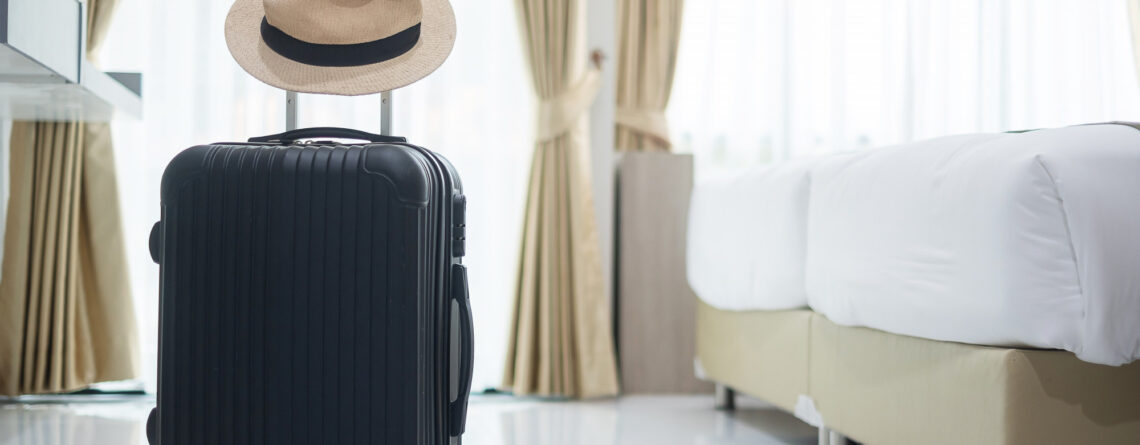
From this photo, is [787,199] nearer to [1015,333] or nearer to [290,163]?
[1015,333]

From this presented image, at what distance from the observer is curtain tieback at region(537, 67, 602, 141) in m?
2.95

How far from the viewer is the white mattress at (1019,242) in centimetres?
120

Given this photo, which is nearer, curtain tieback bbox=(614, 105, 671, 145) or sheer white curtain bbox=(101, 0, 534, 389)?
sheer white curtain bbox=(101, 0, 534, 389)

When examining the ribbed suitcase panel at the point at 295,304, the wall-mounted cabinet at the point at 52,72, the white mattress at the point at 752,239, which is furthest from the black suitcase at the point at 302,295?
the white mattress at the point at 752,239

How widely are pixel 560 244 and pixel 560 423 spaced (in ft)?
2.13

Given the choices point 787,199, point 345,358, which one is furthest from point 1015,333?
point 345,358

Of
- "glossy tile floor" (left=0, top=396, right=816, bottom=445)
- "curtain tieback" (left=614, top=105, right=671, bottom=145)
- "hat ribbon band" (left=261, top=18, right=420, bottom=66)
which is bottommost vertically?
"glossy tile floor" (left=0, top=396, right=816, bottom=445)

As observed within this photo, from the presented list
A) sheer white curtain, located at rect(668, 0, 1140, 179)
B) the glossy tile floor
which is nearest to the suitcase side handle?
the glossy tile floor

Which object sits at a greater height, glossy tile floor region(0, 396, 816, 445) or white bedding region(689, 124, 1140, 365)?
white bedding region(689, 124, 1140, 365)

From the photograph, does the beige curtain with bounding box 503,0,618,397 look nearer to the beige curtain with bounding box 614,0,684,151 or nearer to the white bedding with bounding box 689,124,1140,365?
the beige curtain with bounding box 614,0,684,151

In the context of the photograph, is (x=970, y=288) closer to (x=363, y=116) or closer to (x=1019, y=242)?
(x=1019, y=242)

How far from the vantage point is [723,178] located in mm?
2484

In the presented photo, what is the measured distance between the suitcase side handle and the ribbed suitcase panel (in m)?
0.06

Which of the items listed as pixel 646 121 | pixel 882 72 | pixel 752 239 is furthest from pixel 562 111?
pixel 882 72
